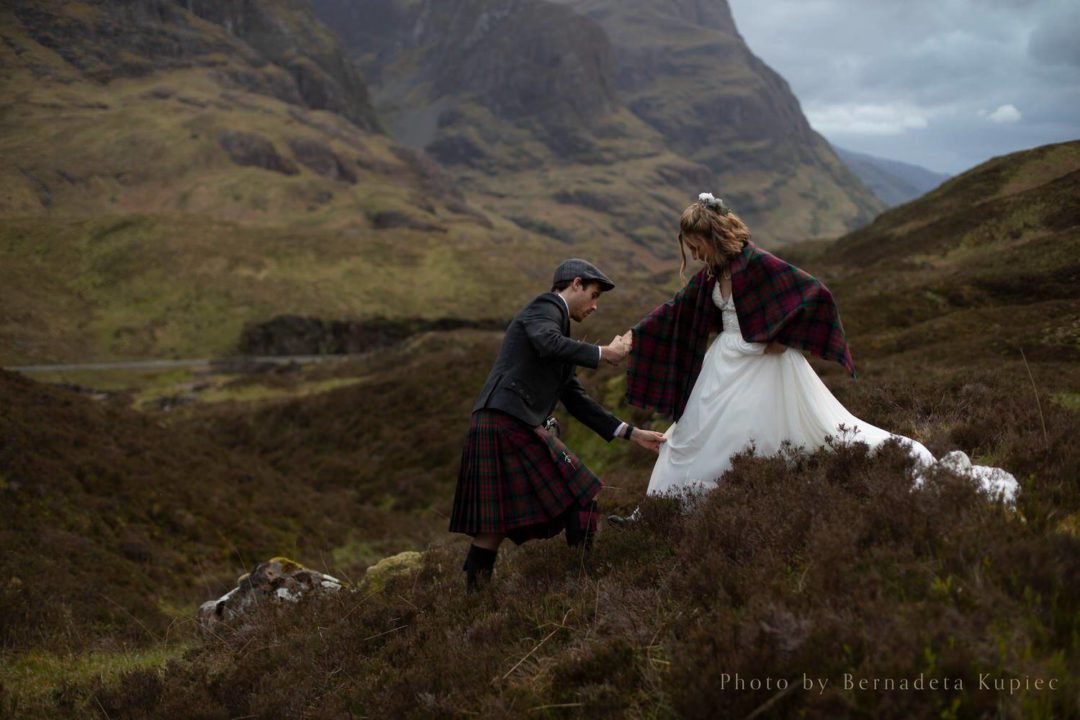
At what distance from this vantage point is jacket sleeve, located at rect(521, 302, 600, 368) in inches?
210

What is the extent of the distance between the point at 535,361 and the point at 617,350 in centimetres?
65

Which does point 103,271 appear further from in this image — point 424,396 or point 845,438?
point 845,438

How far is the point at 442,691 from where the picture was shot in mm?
4230

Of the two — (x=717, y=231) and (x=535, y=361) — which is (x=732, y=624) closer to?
(x=535, y=361)

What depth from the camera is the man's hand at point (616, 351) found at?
5.52m

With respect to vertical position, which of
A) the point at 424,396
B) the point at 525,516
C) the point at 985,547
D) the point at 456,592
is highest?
the point at 985,547

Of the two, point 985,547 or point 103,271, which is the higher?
point 985,547

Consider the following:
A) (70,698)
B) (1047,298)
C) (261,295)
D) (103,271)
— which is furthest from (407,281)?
(70,698)

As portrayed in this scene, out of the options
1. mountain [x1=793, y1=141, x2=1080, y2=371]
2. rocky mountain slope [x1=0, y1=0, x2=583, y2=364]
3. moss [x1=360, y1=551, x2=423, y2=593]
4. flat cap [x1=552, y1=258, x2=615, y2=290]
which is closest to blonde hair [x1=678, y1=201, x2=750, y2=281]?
flat cap [x1=552, y1=258, x2=615, y2=290]

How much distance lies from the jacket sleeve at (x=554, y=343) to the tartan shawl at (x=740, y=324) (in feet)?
3.39

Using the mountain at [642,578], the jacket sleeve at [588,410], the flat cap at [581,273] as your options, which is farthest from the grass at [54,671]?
the flat cap at [581,273]

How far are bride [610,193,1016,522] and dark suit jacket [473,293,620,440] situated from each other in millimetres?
1053

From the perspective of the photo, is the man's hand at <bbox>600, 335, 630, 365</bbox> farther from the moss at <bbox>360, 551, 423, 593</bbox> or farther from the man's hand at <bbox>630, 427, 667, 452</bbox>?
the moss at <bbox>360, 551, 423, 593</bbox>

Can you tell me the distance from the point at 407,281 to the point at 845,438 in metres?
70.3
